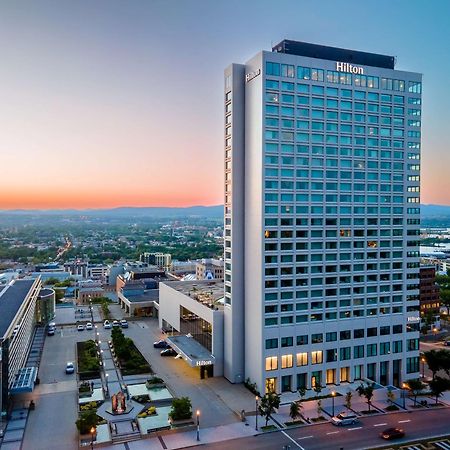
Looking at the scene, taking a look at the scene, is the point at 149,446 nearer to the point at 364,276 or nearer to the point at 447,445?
the point at 447,445

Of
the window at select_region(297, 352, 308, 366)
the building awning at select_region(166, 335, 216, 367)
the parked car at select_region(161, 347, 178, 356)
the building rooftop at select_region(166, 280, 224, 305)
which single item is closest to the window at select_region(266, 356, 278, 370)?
the window at select_region(297, 352, 308, 366)

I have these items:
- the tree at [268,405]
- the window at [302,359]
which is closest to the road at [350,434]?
the tree at [268,405]

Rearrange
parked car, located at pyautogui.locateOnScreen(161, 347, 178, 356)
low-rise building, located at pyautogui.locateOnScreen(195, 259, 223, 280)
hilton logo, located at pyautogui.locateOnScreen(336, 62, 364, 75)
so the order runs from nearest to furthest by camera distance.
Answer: hilton logo, located at pyautogui.locateOnScreen(336, 62, 364, 75), parked car, located at pyautogui.locateOnScreen(161, 347, 178, 356), low-rise building, located at pyautogui.locateOnScreen(195, 259, 223, 280)

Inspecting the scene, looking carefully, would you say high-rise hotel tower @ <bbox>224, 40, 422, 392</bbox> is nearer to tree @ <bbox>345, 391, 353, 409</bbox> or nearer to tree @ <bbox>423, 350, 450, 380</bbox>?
tree @ <bbox>423, 350, 450, 380</bbox>

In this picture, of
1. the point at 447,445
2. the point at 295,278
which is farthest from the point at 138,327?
the point at 447,445

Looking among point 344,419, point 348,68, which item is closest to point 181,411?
point 344,419

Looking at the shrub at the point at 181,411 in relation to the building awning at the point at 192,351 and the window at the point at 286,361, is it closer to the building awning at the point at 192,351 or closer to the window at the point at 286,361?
the building awning at the point at 192,351
